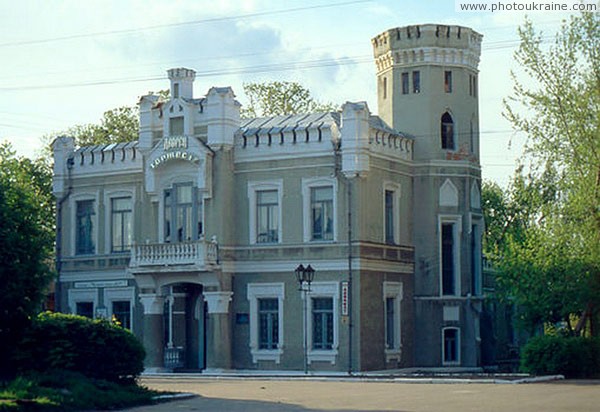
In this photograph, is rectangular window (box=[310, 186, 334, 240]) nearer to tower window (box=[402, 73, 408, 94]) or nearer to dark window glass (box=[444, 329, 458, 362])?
tower window (box=[402, 73, 408, 94])

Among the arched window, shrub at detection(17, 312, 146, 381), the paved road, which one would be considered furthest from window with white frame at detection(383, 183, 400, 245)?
shrub at detection(17, 312, 146, 381)

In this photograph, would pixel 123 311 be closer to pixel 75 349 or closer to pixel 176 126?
pixel 176 126

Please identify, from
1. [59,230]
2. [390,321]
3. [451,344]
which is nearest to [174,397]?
[390,321]

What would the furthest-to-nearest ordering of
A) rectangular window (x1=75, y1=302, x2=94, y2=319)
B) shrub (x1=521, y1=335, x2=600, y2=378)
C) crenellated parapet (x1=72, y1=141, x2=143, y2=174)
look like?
rectangular window (x1=75, y1=302, x2=94, y2=319)
crenellated parapet (x1=72, y1=141, x2=143, y2=174)
shrub (x1=521, y1=335, x2=600, y2=378)

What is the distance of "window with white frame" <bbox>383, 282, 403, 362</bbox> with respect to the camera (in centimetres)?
4422

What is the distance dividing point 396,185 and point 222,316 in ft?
27.6

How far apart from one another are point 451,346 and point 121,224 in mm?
14561

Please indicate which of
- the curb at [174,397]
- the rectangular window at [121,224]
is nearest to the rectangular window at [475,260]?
the rectangular window at [121,224]

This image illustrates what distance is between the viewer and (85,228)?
49.9 m

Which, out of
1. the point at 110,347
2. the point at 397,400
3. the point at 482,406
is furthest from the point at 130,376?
the point at 482,406

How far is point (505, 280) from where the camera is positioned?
39906 millimetres

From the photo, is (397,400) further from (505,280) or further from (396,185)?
(396,185)

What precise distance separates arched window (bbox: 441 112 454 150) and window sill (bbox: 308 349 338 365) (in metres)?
9.97

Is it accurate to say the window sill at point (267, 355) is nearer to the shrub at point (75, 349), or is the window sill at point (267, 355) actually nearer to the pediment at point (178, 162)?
the pediment at point (178, 162)
